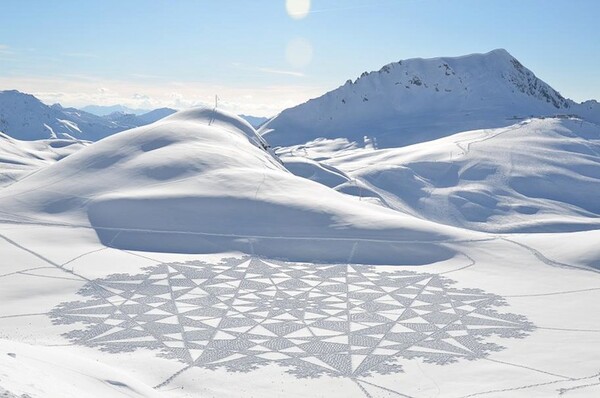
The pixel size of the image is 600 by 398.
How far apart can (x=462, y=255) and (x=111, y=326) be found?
57.9 ft

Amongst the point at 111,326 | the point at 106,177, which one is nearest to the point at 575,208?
the point at 106,177

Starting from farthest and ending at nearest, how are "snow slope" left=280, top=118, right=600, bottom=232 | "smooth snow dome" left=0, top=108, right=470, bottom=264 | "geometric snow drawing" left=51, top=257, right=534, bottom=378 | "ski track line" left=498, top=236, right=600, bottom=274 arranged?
"snow slope" left=280, top=118, right=600, bottom=232 < "smooth snow dome" left=0, top=108, right=470, bottom=264 < "ski track line" left=498, top=236, right=600, bottom=274 < "geometric snow drawing" left=51, top=257, right=534, bottom=378

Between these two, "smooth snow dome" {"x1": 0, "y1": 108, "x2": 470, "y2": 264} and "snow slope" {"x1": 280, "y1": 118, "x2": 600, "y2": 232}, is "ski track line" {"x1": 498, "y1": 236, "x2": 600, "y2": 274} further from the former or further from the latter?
"snow slope" {"x1": 280, "y1": 118, "x2": 600, "y2": 232}

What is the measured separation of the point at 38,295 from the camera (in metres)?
21.3

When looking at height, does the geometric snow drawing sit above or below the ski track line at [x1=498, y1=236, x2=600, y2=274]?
below

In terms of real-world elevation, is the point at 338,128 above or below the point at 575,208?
above

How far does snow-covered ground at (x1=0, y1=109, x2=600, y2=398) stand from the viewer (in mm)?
15047

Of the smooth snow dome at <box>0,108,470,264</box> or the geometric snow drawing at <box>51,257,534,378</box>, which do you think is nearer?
the geometric snow drawing at <box>51,257,534,378</box>

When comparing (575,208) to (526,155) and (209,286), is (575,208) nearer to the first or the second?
(526,155)

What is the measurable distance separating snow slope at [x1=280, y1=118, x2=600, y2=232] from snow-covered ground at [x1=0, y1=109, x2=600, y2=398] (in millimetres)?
39221

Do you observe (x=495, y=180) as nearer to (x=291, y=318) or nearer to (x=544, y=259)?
(x=544, y=259)

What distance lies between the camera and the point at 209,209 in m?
33.9

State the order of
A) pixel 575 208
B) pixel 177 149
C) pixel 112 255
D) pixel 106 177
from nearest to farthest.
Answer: pixel 112 255 → pixel 106 177 → pixel 177 149 → pixel 575 208

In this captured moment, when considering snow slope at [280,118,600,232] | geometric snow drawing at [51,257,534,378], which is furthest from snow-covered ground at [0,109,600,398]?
snow slope at [280,118,600,232]
